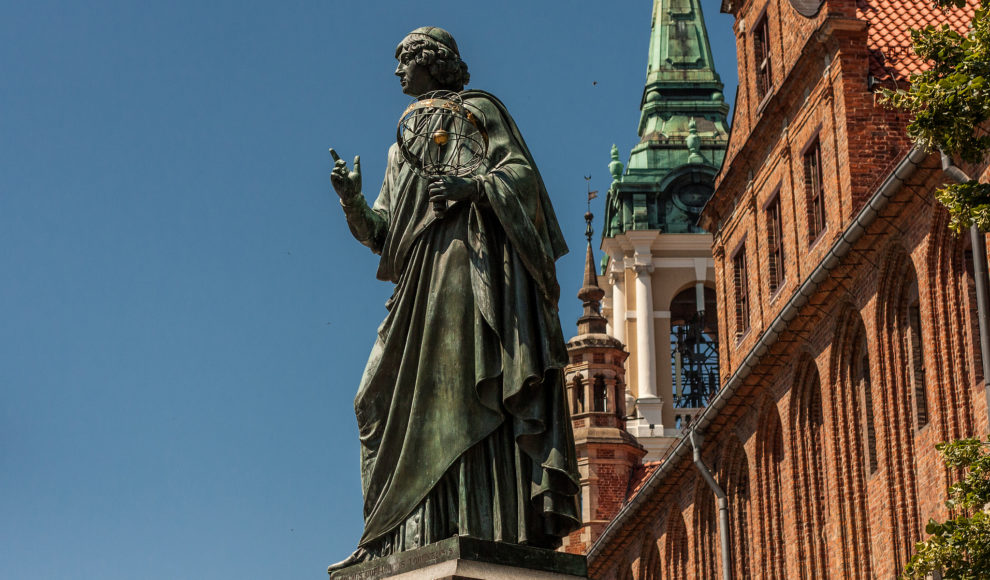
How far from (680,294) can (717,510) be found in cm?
3420

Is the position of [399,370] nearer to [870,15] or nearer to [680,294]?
[870,15]

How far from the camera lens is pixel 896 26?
3356 centimetres

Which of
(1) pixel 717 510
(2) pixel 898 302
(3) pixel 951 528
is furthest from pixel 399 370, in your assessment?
(1) pixel 717 510

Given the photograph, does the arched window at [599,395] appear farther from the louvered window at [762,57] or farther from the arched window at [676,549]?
the louvered window at [762,57]

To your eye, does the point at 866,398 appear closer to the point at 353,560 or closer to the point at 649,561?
the point at 649,561

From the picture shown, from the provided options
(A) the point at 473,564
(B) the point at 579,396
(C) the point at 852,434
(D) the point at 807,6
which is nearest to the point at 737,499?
(C) the point at 852,434

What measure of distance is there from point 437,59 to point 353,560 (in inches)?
99.5

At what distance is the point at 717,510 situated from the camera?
40250mm

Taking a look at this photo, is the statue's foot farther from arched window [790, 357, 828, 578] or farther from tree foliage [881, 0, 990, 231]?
arched window [790, 357, 828, 578]

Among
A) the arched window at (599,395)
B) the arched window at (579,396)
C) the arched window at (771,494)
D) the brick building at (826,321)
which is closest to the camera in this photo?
the brick building at (826,321)

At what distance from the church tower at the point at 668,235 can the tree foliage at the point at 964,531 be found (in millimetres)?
52395

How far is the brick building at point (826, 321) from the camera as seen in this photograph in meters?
27.1

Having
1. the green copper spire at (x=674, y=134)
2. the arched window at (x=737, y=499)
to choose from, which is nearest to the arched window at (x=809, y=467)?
the arched window at (x=737, y=499)

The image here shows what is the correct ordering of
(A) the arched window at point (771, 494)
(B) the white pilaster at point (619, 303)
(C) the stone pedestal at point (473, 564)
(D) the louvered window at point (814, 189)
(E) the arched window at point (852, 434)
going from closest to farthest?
(C) the stone pedestal at point (473, 564) → (E) the arched window at point (852, 434) → (D) the louvered window at point (814, 189) → (A) the arched window at point (771, 494) → (B) the white pilaster at point (619, 303)
